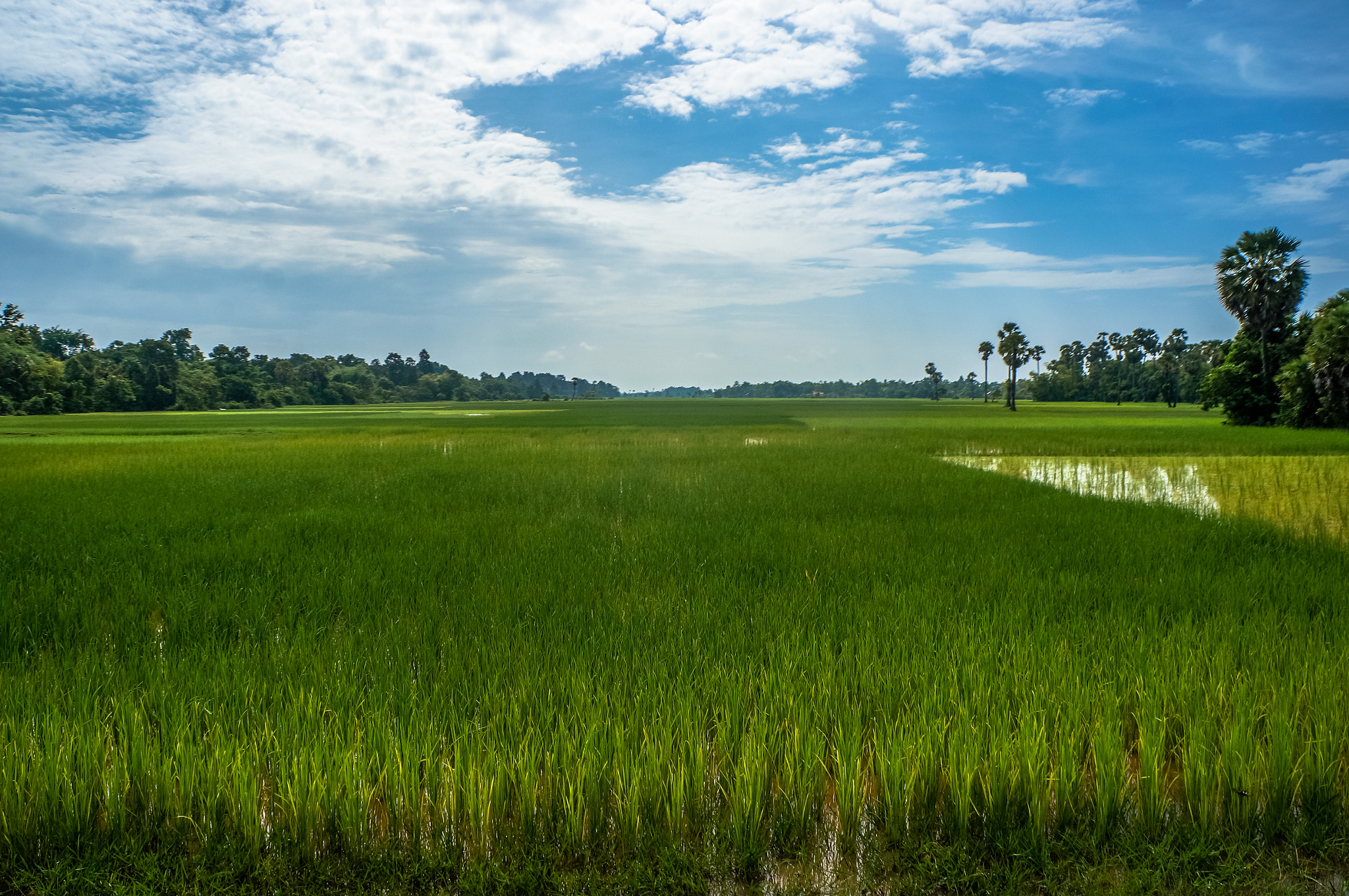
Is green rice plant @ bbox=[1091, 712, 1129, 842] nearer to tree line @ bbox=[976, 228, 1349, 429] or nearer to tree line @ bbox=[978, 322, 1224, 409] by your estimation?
tree line @ bbox=[976, 228, 1349, 429]

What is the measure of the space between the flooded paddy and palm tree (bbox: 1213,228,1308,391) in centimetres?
2588

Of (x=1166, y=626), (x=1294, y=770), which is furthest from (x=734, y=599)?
(x=1294, y=770)

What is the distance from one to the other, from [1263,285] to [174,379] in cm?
10887

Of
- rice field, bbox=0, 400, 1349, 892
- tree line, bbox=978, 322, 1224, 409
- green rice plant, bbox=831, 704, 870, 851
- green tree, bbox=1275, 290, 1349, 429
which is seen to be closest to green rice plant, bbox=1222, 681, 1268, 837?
rice field, bbox=0, 400, 1349, 892

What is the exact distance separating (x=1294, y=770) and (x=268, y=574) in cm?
780

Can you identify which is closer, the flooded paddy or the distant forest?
the flooded paddy

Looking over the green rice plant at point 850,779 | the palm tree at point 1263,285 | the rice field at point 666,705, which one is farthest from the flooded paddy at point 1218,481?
the palm tree at point 1263,285

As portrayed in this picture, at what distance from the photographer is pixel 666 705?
364 centimetres

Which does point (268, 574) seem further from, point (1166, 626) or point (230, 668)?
point (1166, 626)

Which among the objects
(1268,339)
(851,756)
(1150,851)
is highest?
(1268,339)

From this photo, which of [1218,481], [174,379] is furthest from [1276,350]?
[174,379]

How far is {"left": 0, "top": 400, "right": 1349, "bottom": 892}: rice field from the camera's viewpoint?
9.34 ft

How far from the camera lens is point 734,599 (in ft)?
19.4

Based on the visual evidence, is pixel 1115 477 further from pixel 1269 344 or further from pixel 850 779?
pixel 1269 344
